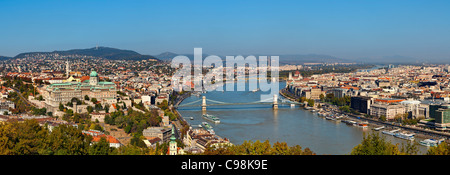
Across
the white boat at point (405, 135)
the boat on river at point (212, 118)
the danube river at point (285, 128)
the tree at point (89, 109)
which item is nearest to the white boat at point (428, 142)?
the danube river at point (285, 128)

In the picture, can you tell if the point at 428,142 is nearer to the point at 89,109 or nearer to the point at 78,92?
the point at 89,109

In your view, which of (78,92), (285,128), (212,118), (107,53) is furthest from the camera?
(107,53)

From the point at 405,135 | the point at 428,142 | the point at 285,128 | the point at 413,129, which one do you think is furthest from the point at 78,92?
the point at 428,142

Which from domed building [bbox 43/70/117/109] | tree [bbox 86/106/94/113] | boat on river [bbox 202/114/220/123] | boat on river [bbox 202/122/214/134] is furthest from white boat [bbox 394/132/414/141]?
domed building [bbox 43/70/117/109]

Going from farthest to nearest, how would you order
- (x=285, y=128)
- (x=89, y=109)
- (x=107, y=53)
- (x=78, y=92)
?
1. (x=107, y=53)
2. (x=78, y=92)
3. (x=89, y=109)
4. (x=285, y=128)

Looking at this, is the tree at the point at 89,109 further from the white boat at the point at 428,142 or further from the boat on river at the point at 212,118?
the white boat at the point at 428,142

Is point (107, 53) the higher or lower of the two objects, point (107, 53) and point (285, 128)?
the higher

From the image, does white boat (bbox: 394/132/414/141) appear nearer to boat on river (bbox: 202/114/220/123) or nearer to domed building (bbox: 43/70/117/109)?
boat on river (bbox: 202/114/220/123)
